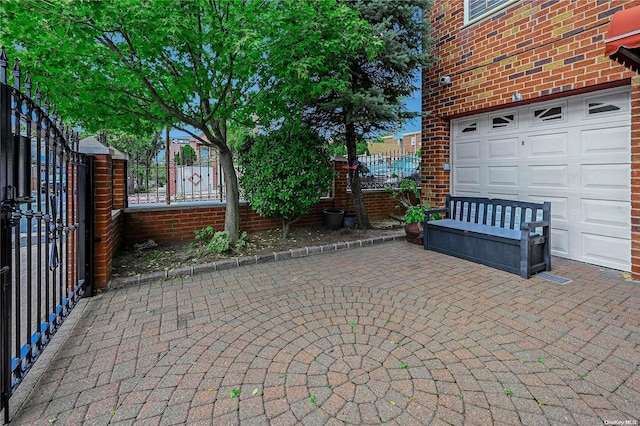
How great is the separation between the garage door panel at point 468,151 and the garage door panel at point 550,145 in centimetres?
95

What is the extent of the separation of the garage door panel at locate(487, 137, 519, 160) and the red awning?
2.55 m

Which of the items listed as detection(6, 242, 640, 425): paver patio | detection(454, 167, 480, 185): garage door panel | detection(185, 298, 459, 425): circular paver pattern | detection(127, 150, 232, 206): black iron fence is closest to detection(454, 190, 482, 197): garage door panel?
detection(454, 167, 480, 185): garage door panel

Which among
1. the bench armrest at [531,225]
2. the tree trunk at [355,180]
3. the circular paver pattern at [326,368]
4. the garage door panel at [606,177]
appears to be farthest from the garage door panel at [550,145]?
the circular paver pattern at [326,368]

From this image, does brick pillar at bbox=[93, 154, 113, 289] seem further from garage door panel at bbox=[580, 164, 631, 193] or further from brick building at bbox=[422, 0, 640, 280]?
garage door panel at bbox=[580, 164, 631, 193]

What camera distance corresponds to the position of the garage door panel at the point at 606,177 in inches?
163

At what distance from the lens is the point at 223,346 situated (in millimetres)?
2531

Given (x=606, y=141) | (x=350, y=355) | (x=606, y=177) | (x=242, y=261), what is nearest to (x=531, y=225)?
(x=606, y=177)

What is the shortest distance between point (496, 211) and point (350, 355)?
13.6 ft

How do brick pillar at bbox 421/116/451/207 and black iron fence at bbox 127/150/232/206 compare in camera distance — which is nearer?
black iron fence at bbox 127/150/232/206

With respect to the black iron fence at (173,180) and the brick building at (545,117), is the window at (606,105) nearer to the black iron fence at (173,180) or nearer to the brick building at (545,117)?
the brick building at (545,117)

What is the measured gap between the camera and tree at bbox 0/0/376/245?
10.8ft

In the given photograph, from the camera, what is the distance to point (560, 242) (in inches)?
194

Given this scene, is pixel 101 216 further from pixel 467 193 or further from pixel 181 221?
pixel 467 193

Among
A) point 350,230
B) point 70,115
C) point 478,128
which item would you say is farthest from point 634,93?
point 70,115
